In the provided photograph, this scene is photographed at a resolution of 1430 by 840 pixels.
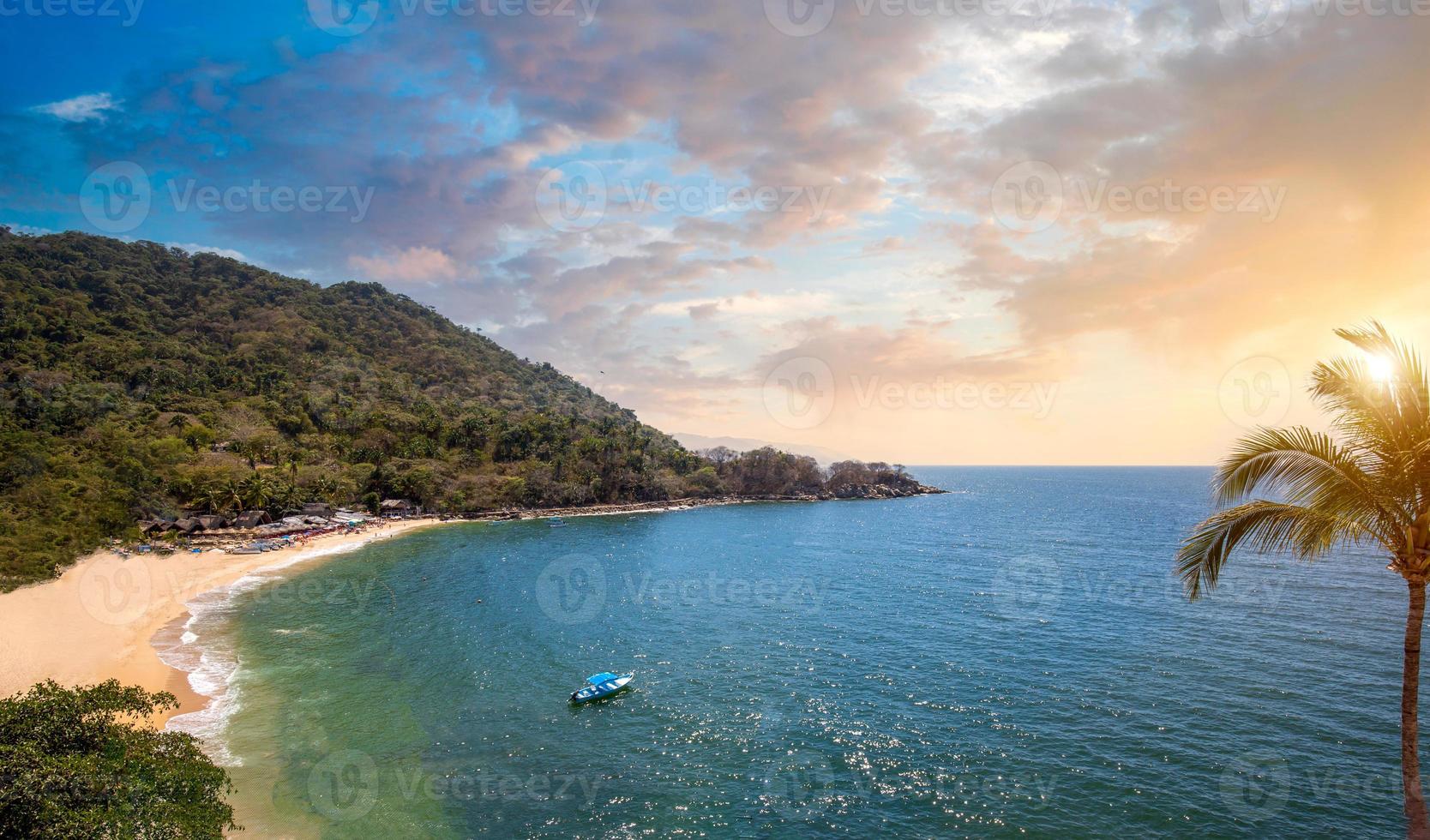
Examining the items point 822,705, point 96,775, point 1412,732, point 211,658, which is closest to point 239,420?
point 211,658

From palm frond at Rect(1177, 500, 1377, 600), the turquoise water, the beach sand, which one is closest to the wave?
the beach sand

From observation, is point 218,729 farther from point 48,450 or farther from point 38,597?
point 48,450

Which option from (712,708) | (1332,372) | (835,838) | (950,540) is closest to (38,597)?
(712,708)

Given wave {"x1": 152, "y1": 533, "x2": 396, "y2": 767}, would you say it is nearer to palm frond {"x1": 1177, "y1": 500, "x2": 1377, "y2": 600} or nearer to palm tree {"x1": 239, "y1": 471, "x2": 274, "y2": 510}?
palm tree {"x1": 239, "y1": 471, "x2": 274, "y2": 510}

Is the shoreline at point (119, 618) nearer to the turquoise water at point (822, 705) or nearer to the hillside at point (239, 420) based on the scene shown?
the hillside at point (239, 420)

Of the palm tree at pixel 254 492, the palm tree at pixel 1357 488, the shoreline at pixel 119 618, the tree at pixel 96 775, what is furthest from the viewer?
the palm tree at pixel 254 492

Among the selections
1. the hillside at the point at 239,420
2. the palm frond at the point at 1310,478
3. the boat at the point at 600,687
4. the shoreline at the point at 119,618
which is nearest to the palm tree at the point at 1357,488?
the palm frond at the point at 1310,478

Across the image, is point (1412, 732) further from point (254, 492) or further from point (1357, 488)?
point (254, 492)
